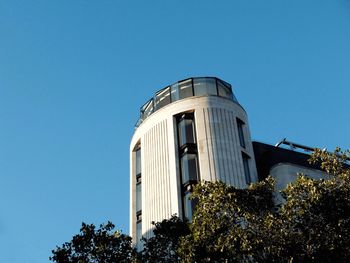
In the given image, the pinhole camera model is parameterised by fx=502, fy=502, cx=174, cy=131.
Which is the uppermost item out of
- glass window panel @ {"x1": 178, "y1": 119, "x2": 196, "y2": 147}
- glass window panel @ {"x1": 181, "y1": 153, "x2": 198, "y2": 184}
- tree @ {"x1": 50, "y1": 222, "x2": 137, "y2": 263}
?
glass window panel @ {"x1": 178, "y1": 119, "x2": 196, "y2": 147}

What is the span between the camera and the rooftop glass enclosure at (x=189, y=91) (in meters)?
48.8

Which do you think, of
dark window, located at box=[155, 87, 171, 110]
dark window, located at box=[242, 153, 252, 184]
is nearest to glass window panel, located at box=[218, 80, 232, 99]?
dark window, located at box=[155, 87, 171, 110]

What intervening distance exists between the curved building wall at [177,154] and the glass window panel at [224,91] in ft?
4.02

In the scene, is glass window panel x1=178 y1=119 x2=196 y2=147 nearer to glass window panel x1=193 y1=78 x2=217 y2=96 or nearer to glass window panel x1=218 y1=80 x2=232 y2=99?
glass window panel x1=193 y1=78 x2=217 y2=96

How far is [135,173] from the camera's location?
164ft

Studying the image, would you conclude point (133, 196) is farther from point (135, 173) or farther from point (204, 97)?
point (204, 97)

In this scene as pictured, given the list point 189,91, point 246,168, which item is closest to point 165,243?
point 246,168

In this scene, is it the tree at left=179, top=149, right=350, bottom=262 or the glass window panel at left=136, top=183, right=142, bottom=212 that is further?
the glass window panel at left=136, top=183, right=142, bottom=212

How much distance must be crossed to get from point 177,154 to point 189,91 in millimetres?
7552

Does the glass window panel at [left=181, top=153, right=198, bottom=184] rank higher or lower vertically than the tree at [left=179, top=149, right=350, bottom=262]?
higher

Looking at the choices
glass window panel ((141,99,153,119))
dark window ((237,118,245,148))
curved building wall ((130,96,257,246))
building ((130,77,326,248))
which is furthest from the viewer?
glass window panel ((141,99,153,119))

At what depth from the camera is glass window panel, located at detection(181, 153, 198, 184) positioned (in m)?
42.6

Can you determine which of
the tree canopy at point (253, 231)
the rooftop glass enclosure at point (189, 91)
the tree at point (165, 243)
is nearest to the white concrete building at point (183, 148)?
the rooftop glass enclosure at point (189, 91)

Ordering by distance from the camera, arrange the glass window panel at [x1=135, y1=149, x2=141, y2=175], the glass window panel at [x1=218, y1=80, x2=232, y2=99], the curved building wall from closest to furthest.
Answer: the curved building wall < the glass window panel at [x1=218, y1=80, x2=232, y2=99] < the glass window panel at [x1=135, y1=149, x2=141, y2=175]
